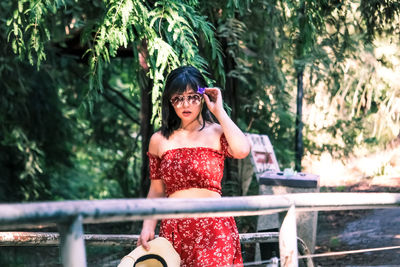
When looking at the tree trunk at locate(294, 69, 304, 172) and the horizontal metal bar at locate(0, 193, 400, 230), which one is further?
the tree trunk at locate(294, 69, 304, 172)

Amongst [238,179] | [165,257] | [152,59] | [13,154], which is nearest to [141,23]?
[152,59]

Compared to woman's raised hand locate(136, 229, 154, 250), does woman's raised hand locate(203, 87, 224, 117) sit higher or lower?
higher

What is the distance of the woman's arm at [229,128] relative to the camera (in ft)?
10.3

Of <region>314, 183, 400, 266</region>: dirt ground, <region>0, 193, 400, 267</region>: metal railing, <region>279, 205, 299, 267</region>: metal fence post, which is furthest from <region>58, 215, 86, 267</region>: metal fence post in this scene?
<region>314, 183, 400, 266</region>: dirt ground

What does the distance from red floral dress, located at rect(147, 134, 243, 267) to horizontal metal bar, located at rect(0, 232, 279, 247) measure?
1.67 ft

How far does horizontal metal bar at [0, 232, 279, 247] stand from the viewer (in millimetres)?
3551

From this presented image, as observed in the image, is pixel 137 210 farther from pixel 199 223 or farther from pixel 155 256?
pixel 199 223

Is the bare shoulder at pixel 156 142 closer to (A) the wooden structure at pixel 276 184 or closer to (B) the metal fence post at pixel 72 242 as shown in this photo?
(B) the metal fence post at pixel 72 242

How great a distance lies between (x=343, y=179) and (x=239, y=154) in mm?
9667

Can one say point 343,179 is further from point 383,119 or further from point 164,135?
point 164,135

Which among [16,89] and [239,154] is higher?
[16,89]

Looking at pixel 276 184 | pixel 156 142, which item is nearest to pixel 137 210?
pixel 156 142

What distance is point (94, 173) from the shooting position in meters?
15.4

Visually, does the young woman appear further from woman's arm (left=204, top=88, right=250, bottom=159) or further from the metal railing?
the metal railing
